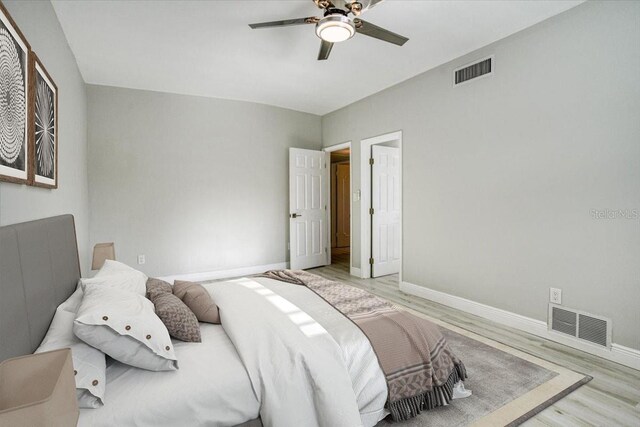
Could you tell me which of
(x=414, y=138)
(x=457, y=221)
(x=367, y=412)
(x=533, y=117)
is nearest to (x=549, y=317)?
(x=457, y=221)

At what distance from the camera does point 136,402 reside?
45.9 inches

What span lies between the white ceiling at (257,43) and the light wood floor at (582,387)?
2738 mm

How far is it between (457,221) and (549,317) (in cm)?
120

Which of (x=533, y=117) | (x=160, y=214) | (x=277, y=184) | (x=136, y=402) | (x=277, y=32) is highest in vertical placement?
(x=277, y=32)

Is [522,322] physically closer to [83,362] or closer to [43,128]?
[83,362]

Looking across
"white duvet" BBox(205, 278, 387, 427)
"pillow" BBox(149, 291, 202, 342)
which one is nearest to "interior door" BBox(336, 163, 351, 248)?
"white duvet" BBox(205, 278, 387, 427)

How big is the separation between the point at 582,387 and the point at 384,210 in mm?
3228

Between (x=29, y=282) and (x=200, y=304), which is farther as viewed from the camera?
(x=200, y=304)

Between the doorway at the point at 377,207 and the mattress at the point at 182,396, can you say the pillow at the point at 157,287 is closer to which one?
the mattress at the point at 182,396

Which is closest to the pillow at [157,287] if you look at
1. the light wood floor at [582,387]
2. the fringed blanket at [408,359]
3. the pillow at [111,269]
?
the pillow at [111,269]

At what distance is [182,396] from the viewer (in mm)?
1229

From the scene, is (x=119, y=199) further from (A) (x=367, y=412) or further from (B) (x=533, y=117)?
(B) (x=533, y=117)

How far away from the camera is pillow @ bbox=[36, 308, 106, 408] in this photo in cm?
111

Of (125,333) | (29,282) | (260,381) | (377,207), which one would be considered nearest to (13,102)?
(29,282)
